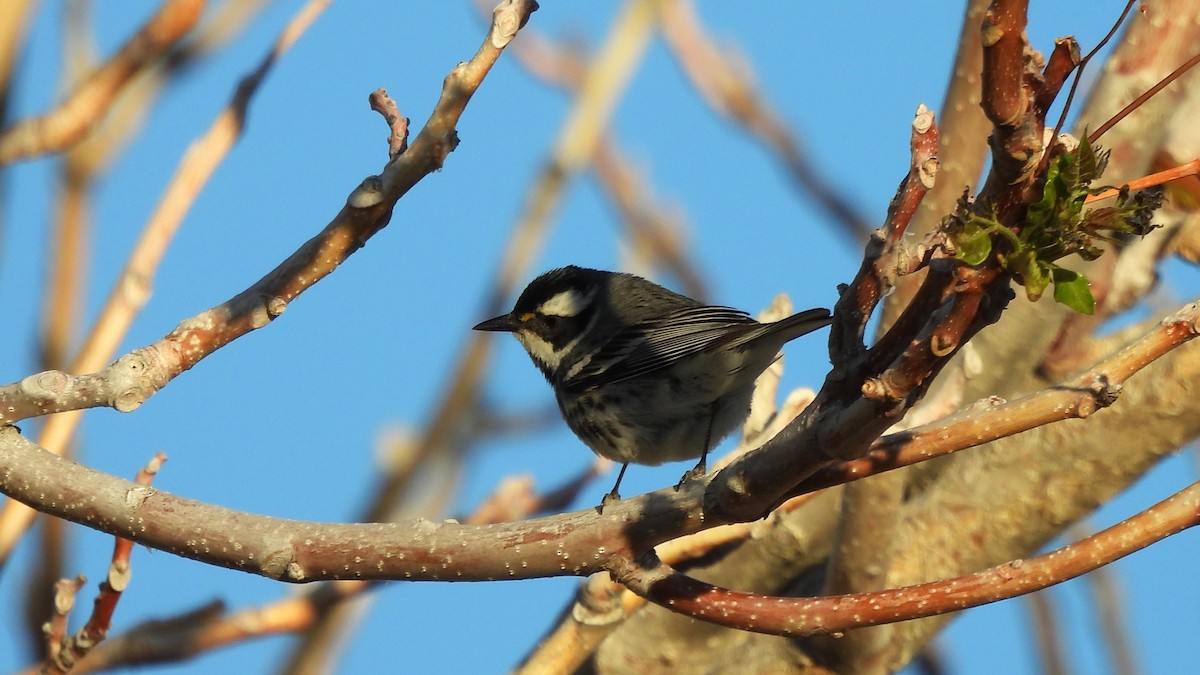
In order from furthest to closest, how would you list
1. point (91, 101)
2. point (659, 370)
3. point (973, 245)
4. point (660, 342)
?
point (660, 342) → point (659, 370) → point (91, 101) → point (973, 245)

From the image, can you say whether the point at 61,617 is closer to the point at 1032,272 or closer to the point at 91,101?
the point at 91,101

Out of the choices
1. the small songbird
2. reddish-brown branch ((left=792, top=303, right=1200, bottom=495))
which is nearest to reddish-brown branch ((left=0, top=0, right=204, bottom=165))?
the small songbird

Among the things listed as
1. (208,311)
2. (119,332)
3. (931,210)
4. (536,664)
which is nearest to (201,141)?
(119,332)

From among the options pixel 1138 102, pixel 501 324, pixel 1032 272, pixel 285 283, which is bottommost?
pixel 1032 272

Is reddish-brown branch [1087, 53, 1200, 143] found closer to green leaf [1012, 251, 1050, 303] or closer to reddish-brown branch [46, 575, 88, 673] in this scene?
green leaf [1012, 251, 1050, 303]

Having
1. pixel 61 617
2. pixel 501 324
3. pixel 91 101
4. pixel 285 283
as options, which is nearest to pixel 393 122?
pixel 285 283

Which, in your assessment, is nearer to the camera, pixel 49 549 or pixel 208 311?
pixel 208 311

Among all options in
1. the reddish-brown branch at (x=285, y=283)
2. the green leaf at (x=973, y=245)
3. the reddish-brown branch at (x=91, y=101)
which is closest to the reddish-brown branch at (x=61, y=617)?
the reddish-brown branch at (x=285, y=283)

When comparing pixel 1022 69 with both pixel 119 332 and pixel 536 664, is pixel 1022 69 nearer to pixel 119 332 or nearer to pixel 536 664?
pixel 119 332
